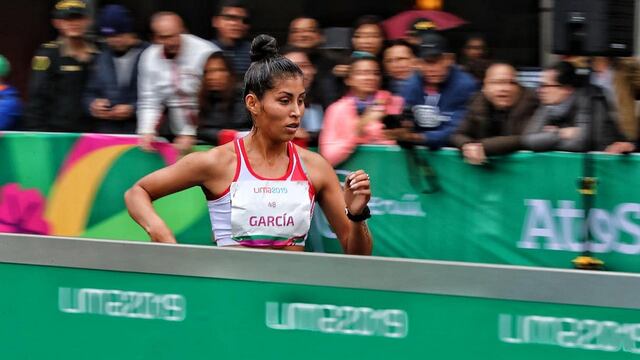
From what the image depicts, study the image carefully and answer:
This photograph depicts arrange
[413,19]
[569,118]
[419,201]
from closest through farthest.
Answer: [419,201]
[569,118]
[413,19]

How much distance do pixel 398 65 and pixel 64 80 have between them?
7.73 ft

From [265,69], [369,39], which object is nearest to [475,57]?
[369,39]

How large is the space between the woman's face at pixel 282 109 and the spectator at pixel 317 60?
2.73 meters

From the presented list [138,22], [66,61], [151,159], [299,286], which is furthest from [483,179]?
[138,22]

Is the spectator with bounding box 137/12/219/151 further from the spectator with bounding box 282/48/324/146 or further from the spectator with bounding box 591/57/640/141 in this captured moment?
→ the spectator with bounding box 591/57/640/141

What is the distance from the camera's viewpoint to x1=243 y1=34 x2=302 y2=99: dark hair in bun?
417cm

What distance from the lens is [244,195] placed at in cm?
410

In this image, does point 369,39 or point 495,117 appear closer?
point 495,117

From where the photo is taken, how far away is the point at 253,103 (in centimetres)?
421

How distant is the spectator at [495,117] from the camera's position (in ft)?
19.4

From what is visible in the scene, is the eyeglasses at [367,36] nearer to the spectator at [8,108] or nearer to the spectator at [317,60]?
the spectator at [317,60]

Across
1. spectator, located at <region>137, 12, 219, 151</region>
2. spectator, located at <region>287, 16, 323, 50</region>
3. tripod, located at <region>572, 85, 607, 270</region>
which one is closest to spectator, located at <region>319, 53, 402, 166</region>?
spectator, located at <region>287, 16, 323, 50</region>

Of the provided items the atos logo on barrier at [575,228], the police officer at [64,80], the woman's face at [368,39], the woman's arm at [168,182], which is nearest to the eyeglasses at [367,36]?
the woman's face at [368,39]

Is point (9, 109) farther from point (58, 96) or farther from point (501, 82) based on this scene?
point (501, 82)
